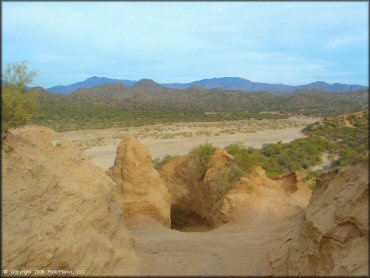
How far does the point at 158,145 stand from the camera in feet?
144

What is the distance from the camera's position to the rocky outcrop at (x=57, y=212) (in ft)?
25.8

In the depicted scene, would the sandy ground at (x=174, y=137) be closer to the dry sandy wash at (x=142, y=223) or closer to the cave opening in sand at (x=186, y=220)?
the cave opening in sand at (x=186, y=220)

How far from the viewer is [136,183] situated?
16.8 metres

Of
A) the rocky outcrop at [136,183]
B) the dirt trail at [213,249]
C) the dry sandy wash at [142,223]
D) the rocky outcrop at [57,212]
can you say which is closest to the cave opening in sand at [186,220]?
the dry sandy wash at [142,223]

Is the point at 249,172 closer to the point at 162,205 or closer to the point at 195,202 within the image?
the point at 195,202

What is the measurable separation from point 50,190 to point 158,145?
3425 centimetres

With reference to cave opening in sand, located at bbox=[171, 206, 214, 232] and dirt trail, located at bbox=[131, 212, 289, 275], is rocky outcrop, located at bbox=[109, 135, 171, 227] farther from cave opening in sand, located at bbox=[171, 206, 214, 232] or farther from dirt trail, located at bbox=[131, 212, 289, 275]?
cave opening in sand, located at bbox=[171, 206, 214, 232]

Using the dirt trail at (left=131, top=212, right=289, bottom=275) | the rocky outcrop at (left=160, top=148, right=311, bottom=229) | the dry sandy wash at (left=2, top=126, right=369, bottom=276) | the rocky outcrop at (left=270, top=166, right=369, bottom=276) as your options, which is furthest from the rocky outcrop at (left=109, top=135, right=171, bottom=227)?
the rocky outcrop at (left=270, top=166, right=369, bottom=276)

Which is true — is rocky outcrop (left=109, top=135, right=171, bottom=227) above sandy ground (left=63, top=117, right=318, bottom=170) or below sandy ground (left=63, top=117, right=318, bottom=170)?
above

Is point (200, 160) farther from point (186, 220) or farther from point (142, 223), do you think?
point (142, 223)

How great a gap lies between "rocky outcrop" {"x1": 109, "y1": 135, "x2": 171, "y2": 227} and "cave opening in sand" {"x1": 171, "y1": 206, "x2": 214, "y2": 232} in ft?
12.5

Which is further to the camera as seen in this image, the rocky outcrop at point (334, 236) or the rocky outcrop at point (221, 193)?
the rocky outcrop at point (221, 193)

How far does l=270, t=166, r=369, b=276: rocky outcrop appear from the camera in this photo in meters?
6.83

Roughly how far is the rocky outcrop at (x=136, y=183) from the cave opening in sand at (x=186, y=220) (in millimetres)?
3809
